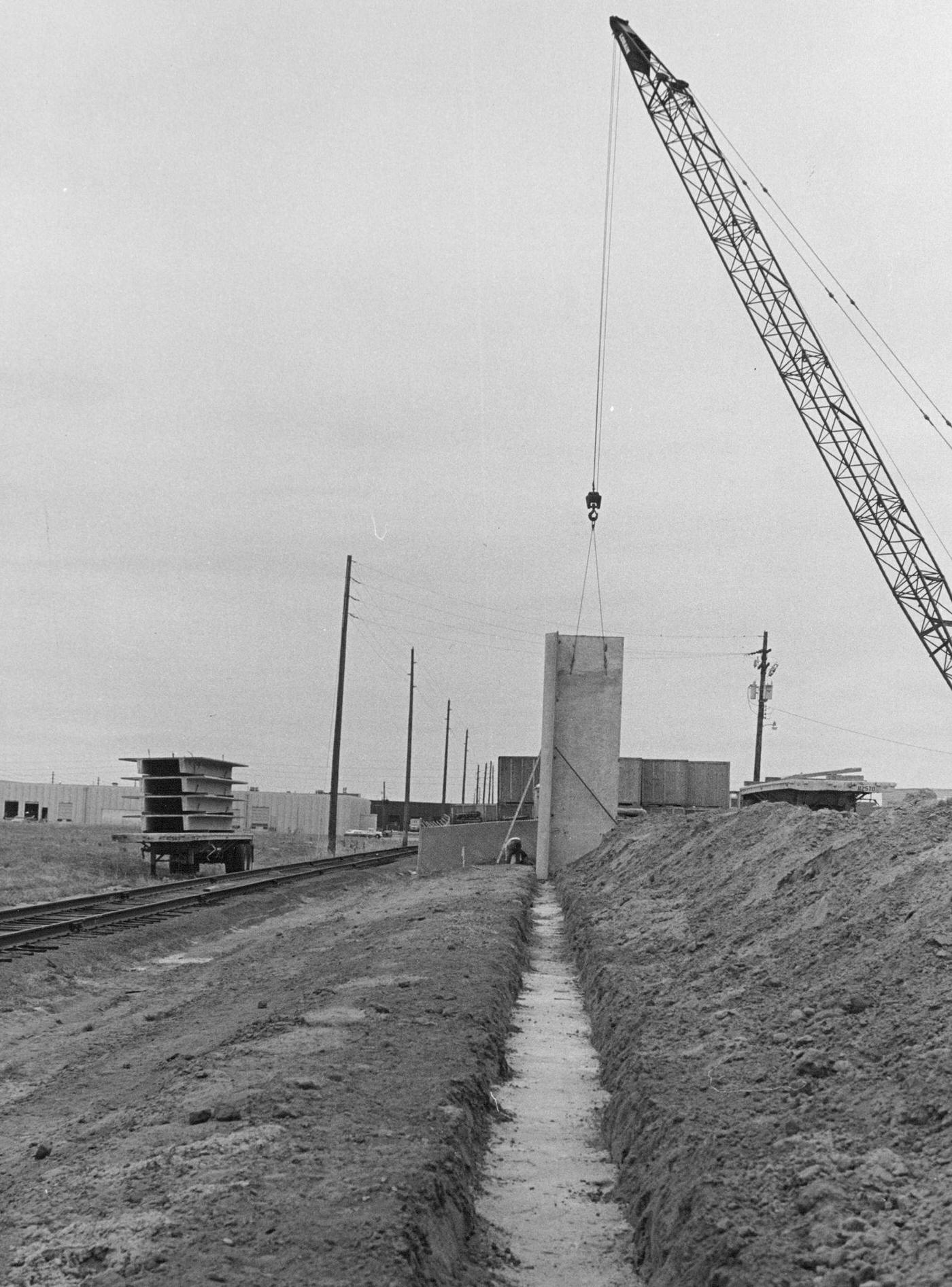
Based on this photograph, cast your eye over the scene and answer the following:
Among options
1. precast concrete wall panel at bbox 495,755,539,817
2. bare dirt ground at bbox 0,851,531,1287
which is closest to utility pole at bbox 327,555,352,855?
precast concrete wall panel at bbox 495,755,539,817

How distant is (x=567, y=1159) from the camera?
315 inches

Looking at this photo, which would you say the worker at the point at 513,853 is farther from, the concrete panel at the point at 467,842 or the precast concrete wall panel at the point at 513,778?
the precast concrete wall panel at the point at 513,778

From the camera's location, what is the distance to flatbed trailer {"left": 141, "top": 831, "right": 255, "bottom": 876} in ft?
111

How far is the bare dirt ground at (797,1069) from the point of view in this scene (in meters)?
5.38

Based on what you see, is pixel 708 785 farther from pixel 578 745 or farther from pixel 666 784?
pixel 578 745

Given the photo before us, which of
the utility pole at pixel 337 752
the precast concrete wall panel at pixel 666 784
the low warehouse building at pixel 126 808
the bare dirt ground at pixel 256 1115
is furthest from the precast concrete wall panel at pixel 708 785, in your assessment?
the low warehouse building at pixel 126 808

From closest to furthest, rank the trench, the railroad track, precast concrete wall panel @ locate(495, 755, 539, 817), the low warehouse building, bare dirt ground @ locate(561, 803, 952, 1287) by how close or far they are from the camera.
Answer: bare dirt ground @ locate(561, 803, 952, 1287) → the trench → the railroad track → precast concrete wall panel @ locate(495, 755, 539, 817) → the low warehouse building

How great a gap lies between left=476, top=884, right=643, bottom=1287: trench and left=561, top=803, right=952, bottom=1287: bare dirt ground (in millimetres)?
199

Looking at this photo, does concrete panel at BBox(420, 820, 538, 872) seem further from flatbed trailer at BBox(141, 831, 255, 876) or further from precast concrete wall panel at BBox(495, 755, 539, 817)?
precast concrete wall panel at BBox(495, 755, 539, 817)

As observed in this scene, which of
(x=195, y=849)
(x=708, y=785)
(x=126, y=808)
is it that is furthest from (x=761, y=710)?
(x=126, y=808)

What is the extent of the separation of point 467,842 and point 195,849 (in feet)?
26.2

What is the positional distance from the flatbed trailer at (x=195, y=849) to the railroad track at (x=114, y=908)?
1.12m

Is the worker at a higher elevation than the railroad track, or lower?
higher

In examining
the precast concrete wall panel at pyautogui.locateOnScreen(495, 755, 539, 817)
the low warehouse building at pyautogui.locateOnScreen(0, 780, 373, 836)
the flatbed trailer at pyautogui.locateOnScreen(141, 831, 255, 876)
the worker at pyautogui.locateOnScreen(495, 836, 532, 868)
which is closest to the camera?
the flatbed trailer at pyautogui.locateOnScreen(141, 831, 255, 876)
